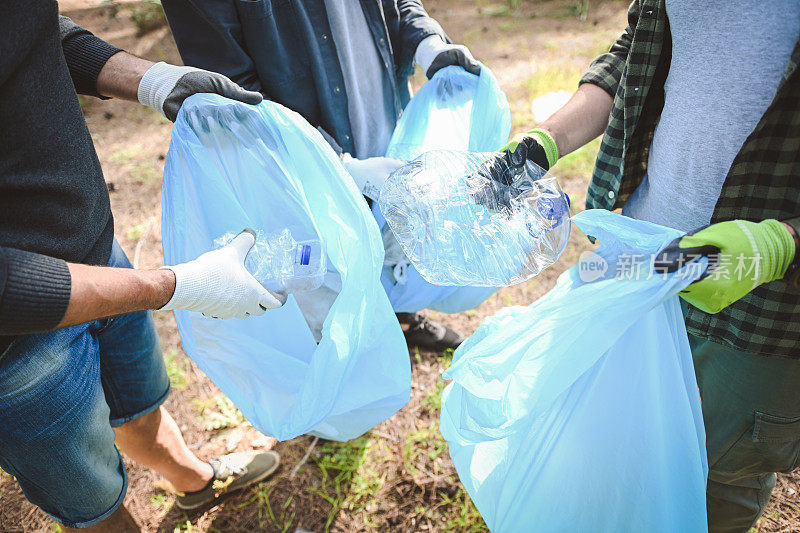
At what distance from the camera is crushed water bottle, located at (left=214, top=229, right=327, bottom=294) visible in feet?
4.10

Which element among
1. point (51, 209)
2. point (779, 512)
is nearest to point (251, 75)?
point (51, 209)

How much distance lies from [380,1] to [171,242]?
102 cm

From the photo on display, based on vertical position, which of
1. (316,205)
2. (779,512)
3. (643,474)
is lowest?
(779,512)

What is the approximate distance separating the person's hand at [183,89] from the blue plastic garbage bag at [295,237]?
0.04m

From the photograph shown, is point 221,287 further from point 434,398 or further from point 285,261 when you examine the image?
point 434,398

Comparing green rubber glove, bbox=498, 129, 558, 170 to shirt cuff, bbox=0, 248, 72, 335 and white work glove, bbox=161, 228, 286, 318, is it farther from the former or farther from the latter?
shirt cuff, bbox=0, 248, 72, 335

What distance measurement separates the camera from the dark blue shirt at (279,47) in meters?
1.32

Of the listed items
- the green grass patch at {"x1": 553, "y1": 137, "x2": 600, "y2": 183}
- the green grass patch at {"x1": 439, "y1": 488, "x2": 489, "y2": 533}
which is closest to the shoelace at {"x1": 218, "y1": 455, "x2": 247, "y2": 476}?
the green grass patch at {"x1": 439, "y1": 488, "x2": 489, "y2": 533}

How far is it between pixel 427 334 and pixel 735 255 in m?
1.36

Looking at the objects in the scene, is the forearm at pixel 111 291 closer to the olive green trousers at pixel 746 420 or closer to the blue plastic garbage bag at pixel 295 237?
the blue plastic garbage bag at pixel 295 237

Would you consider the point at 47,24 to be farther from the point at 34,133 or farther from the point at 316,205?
the point at 316,205

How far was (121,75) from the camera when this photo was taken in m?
1.24

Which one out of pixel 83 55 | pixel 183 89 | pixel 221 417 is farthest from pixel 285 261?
pixel 221 417

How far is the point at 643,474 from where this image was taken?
1.00 meters
